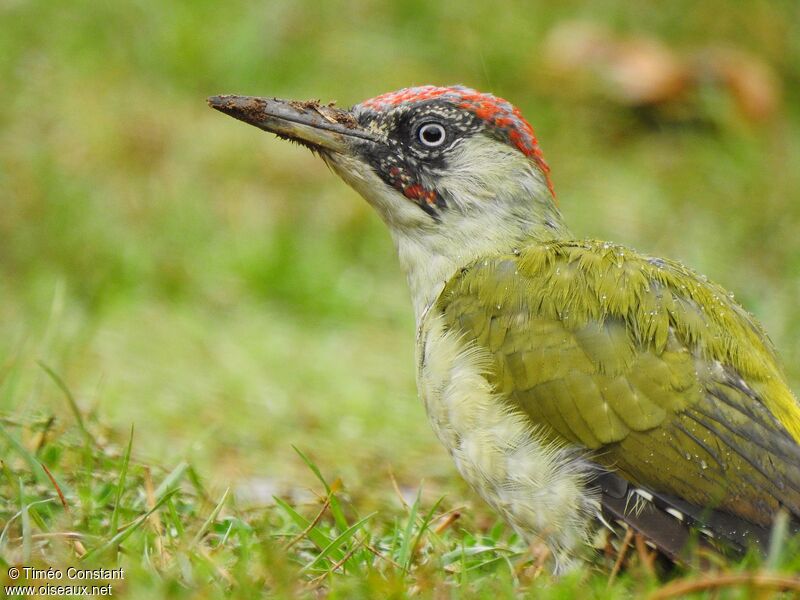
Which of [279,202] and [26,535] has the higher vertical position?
[279,202]

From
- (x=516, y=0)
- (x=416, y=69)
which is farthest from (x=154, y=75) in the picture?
(x=516, y=0)

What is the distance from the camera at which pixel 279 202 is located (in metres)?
7.49

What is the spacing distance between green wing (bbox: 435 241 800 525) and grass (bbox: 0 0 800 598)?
0.84 ft

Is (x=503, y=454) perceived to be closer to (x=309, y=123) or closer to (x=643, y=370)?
(x=643, y=370)

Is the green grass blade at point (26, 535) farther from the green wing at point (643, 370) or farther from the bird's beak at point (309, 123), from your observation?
the bird's beak at point (309, 123)

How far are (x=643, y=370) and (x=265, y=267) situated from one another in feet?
12.7

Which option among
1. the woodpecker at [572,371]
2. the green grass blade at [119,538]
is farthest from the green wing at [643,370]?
the green grass blade at [119,538]

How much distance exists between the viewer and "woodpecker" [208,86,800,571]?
9.86 ft

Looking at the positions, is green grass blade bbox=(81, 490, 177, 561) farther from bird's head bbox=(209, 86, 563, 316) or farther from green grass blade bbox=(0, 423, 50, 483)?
bird's head bbox=(209, 86, 563, 316)

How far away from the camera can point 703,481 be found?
118 inches

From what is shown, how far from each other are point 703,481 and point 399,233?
4.48ft

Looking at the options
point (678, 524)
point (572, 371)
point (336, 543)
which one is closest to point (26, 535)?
point (336, 543)

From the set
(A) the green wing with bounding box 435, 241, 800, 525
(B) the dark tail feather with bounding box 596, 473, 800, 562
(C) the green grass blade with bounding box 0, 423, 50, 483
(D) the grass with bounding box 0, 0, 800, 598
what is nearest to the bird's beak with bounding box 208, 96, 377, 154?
(A) the green wing with bounding box 435, 241, 800, 525

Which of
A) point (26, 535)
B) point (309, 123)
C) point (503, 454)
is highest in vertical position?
point (309, 123)
